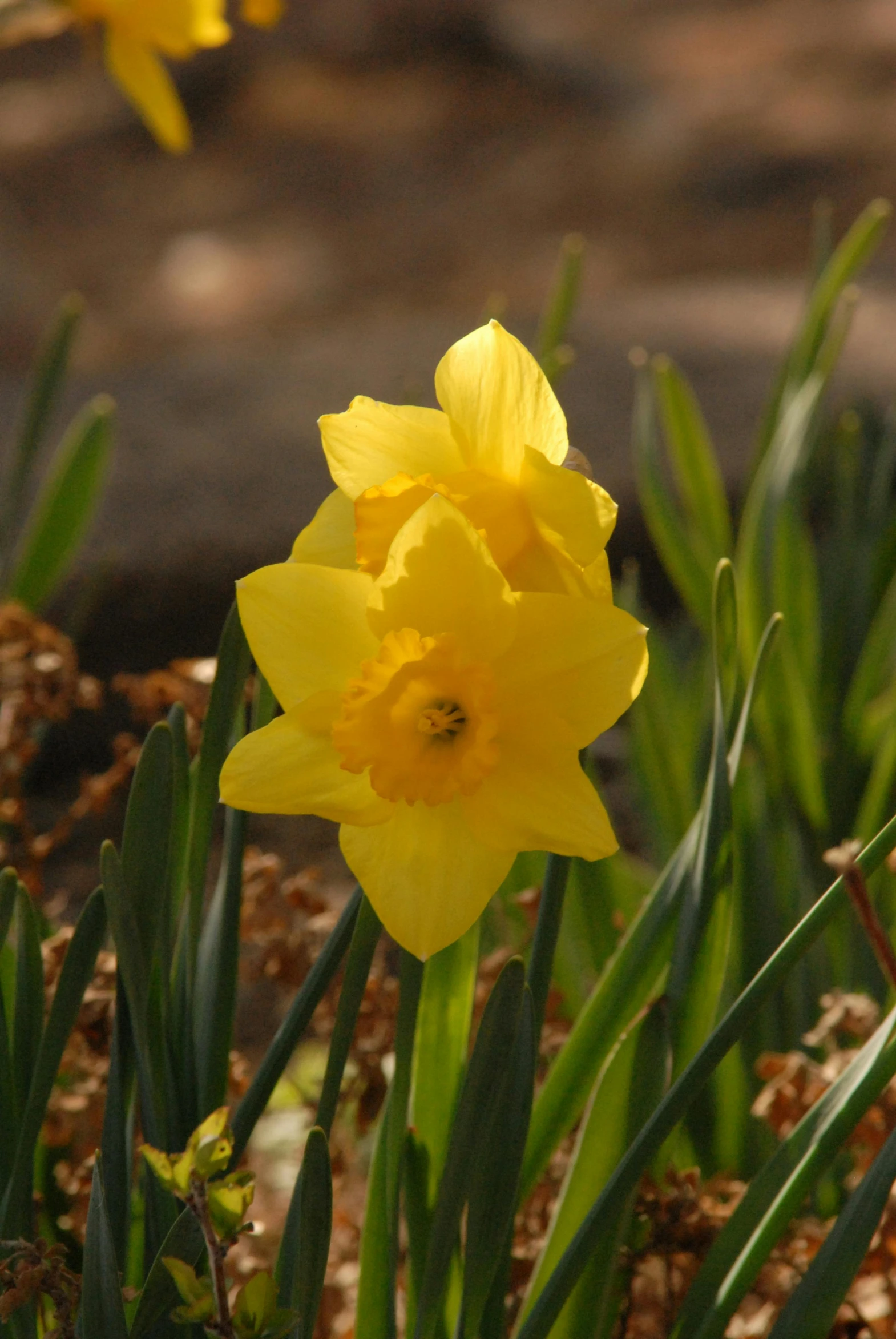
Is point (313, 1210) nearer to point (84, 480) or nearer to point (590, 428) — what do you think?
point (84, 480)

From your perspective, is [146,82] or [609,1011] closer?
[609,1011]

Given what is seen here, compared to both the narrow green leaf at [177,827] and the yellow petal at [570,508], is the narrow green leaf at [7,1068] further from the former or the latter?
the yellow petal at [570,508]

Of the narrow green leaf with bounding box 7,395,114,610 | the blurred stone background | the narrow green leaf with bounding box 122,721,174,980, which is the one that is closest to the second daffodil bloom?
the narrow green leaf with bounding box 122,721,174,980

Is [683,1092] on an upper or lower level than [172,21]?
lower

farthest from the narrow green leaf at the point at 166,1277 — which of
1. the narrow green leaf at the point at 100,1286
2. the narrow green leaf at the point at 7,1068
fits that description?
the narrow green leaf at the point at 7,1068

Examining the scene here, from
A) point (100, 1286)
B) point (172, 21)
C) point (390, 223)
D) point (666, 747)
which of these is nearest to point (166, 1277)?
point (100, 1286)

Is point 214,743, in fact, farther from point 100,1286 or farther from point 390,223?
point 390,223
